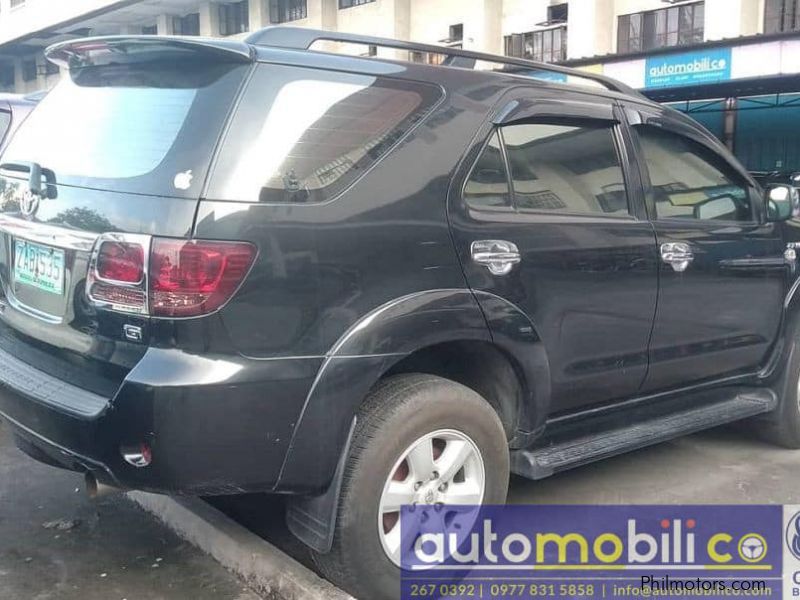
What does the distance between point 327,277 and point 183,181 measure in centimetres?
54

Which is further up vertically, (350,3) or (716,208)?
(350,3)

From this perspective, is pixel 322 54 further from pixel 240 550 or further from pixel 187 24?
pixel 187 24

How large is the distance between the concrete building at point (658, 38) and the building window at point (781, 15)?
2 cm

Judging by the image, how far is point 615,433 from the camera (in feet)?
12.4

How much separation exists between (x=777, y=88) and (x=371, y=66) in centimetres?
1514

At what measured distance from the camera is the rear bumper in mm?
2520

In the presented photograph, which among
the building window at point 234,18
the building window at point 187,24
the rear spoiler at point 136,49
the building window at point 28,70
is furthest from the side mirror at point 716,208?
the building window at point 28,70

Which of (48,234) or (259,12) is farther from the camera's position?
(259,12)

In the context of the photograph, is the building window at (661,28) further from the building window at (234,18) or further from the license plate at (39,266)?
the license plate at (39,266)

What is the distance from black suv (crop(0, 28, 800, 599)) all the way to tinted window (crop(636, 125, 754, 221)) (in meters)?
0.15

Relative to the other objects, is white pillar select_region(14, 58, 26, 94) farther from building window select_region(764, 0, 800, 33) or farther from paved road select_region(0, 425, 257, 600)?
paved road select_region(0, 425, 257, 600)

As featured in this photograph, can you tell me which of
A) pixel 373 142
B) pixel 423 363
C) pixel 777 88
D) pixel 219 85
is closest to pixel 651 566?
pixel 423 363

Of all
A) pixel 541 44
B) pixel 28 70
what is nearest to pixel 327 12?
pixel 541 44

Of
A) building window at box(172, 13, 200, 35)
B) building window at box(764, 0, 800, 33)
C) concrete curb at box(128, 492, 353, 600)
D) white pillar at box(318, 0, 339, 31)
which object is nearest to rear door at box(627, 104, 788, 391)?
concrete curb at box(128, 492, 353, 600)
